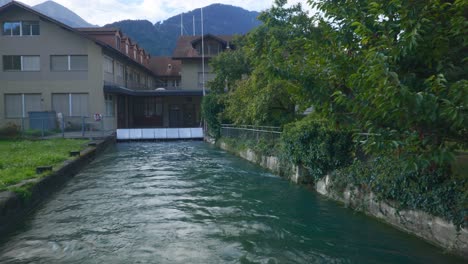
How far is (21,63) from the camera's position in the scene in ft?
97.0

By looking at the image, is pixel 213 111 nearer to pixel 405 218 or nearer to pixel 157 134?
pixel 157 134

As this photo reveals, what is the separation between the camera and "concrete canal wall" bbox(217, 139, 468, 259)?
5578mm

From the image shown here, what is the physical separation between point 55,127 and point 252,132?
1673 cm

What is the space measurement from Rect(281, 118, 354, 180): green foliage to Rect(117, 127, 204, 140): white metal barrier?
1936 centimetres

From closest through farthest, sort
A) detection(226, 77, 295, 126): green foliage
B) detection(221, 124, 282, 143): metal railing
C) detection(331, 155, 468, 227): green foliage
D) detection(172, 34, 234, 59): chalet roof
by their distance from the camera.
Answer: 1. detection(331, 155, 468, 227): green foliage
2. detection(226, 77, 295, 126): green foliage
3. detection(221, 124, 282, 143): metal railing
4. detection(172, 34, 234, 59): chalet roof

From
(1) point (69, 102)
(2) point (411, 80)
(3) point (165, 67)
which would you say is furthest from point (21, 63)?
(2) point (411, 80)

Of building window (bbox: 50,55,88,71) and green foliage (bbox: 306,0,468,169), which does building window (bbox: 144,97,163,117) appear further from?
green foliage (bbox: 306,0,468,169)

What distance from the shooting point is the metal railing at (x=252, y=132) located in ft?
48.8

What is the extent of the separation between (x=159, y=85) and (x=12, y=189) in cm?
4256

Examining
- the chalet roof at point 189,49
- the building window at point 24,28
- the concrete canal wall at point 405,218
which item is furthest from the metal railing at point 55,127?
the concrete canal wall at point 405,218

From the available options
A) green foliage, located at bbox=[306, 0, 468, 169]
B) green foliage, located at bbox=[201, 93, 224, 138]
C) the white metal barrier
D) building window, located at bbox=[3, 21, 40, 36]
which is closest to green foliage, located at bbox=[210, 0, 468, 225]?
green foliage, located at bbox=[306, 0, 468, 169]

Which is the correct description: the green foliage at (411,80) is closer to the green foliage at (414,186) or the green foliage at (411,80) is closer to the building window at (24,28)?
the green foliage at (414,186)

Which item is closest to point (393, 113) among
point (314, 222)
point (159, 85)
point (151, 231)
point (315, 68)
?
point (315, 68)

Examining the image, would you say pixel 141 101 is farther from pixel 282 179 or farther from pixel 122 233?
pixel 122 233
